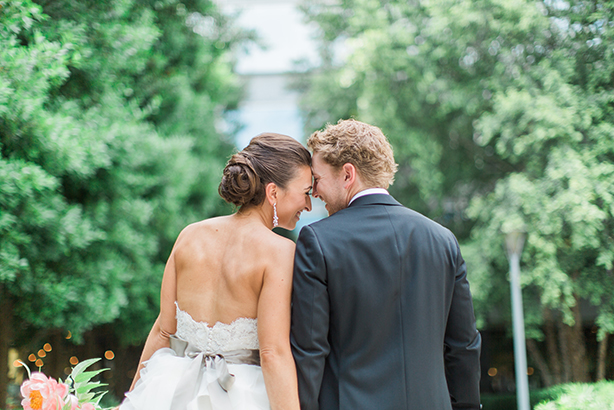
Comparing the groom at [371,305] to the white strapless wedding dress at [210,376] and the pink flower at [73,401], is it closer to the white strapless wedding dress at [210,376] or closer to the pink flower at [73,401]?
the white strapless wedding dress at [210,376]

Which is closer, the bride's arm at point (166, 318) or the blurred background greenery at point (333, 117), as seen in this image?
the bride's arm at point (166, 318)

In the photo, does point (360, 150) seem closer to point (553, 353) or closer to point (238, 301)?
point (238, 301)

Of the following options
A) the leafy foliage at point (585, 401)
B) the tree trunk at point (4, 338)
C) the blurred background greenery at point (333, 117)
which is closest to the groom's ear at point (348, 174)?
the blurred background greenery at point (333, 117)

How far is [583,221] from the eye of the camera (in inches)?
269

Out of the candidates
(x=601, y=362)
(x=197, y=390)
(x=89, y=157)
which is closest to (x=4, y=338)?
(x=89, y=157)

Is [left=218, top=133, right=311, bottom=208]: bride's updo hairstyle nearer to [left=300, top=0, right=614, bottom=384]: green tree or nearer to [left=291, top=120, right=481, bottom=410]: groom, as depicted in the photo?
[left=291, top=120, right=481, bottom=410]: groom

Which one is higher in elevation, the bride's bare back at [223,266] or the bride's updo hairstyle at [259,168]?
the bride's updo hairstyle at [259,168]

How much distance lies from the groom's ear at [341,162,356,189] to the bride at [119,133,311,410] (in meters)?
0.19

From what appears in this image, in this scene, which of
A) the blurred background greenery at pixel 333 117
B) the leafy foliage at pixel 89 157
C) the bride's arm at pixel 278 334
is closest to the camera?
the bride's arm at pixel 278 334

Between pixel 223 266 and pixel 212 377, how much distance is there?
43 centimetres

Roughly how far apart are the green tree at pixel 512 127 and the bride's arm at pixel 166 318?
6.19 metres

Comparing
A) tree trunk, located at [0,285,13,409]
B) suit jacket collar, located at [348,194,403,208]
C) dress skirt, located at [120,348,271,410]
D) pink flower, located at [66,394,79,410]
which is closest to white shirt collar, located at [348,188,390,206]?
suit jacket collar, located at [348,194,403,208]

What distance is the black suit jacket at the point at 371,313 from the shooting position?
1.82m

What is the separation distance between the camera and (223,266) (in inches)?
77.4
